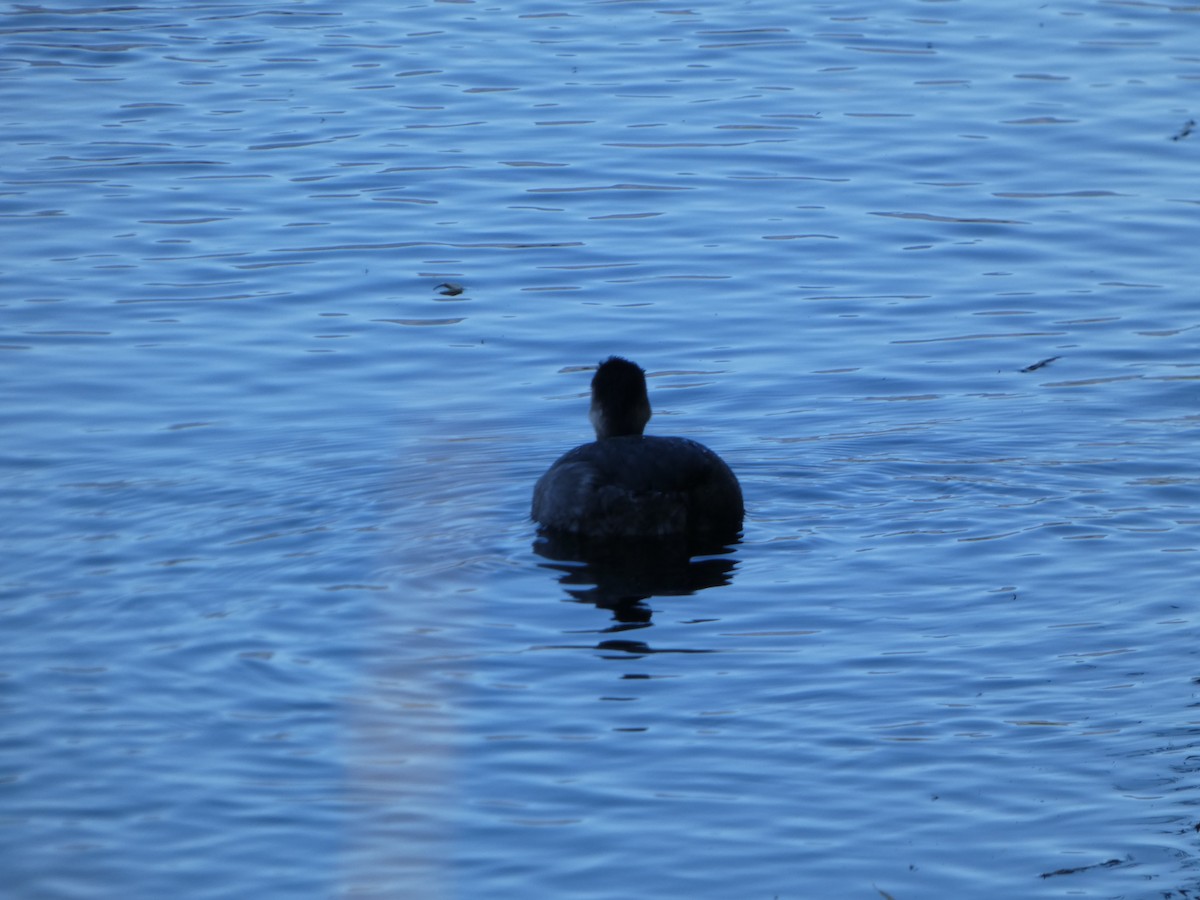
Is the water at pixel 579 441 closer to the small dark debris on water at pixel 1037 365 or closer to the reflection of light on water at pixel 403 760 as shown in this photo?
the reflection of light on water at pixel 403 760

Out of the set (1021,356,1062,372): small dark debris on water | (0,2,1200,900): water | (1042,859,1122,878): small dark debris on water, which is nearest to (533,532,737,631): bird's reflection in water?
(0,2,1200,900): water

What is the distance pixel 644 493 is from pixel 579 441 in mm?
2061

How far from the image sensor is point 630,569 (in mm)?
11766

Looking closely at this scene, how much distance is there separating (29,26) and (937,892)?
72.2 ft

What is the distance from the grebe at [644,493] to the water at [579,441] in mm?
336

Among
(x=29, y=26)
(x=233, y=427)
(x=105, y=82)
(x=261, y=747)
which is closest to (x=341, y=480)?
(x=233, y=427)

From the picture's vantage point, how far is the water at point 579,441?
8438mm

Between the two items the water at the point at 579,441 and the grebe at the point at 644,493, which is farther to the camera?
the grebe at the point at 644,493

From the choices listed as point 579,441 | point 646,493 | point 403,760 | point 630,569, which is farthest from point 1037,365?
point 403,760

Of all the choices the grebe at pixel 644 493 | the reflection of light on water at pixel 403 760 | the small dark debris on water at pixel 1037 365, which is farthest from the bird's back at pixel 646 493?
the small dark debris on water at pixel 1037 365

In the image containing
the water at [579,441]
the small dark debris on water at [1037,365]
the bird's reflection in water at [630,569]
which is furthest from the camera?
the small dark debris on water at [1037,365]

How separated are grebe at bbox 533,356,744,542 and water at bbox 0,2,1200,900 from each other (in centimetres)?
34

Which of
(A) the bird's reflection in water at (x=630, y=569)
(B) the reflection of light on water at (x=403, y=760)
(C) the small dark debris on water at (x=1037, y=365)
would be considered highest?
(C) the small dark debris on water at (x=1037, y=365)

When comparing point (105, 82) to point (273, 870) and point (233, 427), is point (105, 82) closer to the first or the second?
point (233, 427)
